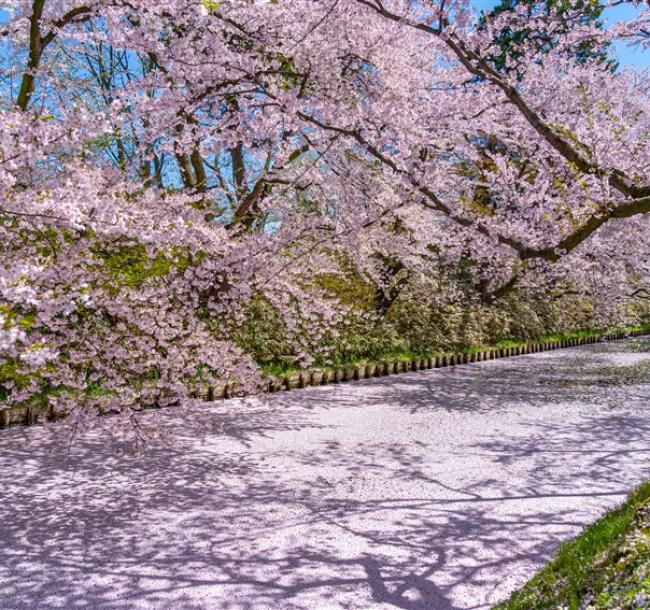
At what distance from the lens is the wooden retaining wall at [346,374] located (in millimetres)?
7102

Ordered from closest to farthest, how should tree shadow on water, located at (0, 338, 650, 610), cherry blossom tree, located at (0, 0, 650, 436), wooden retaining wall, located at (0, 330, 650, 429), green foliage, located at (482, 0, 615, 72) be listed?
1. tree shadow on water, located at (0, 338, 650, 610)
2. cherry blossom tree, located at (0, 0, 650, 436)
3. wooden retaining wall, located at (0, 330, 650, 429)
4. green foliage, located at (482, 0, 615, 72)

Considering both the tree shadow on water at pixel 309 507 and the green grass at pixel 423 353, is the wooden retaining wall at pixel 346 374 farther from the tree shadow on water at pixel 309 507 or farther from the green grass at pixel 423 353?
the tree shadow on water at pixel 309 507

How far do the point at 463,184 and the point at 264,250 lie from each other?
32.3 feet

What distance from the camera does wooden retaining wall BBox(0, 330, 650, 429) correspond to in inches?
280

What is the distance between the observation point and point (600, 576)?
250cm

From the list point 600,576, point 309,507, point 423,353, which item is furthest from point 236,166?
point 600,576

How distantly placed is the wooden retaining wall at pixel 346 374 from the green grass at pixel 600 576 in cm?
484

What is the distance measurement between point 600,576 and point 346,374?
851 cm

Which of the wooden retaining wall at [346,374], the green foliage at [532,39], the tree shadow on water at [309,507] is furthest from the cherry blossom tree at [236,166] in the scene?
the green foliage at [532,39]

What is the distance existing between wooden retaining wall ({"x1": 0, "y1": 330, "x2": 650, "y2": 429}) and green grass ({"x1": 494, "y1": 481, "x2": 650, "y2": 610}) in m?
4.84

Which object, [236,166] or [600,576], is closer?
[600,576]

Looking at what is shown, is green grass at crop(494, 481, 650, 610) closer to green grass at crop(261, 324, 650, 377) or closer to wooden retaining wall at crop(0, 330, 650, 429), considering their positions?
wooden retaining wall at crop(0, 330, 650, 429)

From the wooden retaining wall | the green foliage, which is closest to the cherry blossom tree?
the wooden retaining wall

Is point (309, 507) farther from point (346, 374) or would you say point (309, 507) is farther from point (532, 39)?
point (532, 39)
